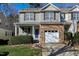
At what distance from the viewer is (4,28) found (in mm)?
24734

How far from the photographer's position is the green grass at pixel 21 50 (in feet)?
80.2

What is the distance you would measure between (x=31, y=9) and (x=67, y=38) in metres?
2.06

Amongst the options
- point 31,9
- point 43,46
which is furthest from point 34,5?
point 43,46

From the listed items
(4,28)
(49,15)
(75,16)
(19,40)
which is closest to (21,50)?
(19,40)

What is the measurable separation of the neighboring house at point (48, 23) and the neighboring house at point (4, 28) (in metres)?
0.36

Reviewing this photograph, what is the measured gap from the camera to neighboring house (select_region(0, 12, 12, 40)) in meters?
24.6

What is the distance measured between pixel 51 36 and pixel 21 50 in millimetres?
1538

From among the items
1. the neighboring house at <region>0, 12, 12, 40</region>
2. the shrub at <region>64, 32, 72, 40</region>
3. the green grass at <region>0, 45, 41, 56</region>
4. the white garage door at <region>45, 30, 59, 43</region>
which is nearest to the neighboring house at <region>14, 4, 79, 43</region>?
the white garage door at <region>45, 30, 59, 43</region>

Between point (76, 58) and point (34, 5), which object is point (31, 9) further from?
point (76, 58)

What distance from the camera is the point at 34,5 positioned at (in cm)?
2477

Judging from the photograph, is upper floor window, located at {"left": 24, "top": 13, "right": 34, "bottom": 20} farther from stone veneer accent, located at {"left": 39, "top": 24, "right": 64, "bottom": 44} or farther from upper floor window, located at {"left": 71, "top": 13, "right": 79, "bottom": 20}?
upper floor window, located at {"left": 71, "top": 13, "right": 79, "bottom": 20}

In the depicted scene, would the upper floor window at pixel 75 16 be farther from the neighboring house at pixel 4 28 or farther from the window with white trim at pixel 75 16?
the neighboring house at pixel 4 28

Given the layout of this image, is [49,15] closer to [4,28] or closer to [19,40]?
[19,40]

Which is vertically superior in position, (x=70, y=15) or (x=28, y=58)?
(x=70, y=15)
